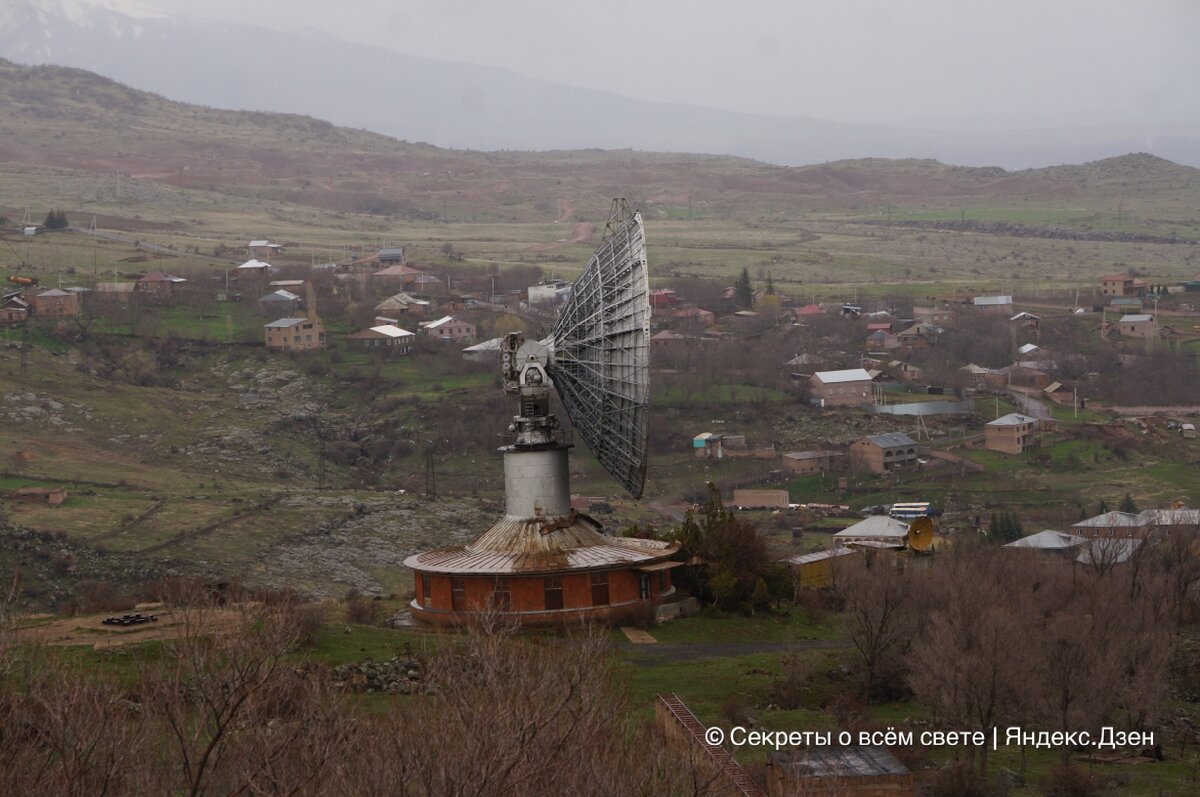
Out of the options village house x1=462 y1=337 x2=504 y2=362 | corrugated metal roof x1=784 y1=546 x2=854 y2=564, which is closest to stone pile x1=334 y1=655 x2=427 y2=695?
corrugated metal roof x1=784 y1=546 x2=854 y2=564

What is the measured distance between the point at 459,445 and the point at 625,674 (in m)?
70.4

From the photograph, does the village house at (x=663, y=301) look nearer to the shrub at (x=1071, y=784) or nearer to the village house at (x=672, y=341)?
the village house at (x=672, y=341)

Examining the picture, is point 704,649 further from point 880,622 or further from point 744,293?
point 744,293

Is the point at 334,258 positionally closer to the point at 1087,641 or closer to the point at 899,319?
the point at 899,319

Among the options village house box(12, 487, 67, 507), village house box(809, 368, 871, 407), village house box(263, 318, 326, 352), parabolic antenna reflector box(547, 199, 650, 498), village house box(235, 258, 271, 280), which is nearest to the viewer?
parabolic antenna reflector box(547, 199, 650, 498)

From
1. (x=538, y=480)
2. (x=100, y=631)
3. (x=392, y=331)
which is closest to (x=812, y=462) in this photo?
(x=392, y=331)

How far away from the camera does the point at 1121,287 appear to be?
570 ft

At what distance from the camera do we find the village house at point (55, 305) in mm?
125250

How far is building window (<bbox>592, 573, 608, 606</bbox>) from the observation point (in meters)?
46.8

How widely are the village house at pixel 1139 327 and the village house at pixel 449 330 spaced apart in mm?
54703

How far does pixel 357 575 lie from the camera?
7462 cm

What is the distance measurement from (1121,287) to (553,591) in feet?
456

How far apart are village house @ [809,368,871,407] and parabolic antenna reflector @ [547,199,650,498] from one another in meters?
69.2

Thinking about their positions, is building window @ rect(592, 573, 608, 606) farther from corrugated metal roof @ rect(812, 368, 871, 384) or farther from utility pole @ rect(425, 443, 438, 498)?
corrugated metal roof @ rect(812, 368, 871, 384)
